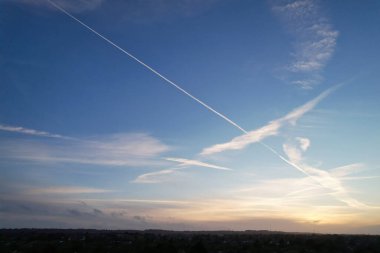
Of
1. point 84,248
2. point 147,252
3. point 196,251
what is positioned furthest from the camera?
point 84,248

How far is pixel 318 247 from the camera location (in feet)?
171

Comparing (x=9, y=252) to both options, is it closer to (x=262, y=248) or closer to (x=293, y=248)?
(x=262, y=248)

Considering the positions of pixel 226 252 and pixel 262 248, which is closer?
pixel 226 252

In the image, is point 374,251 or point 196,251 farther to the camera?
point 374,251

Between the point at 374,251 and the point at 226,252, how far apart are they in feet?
56.2

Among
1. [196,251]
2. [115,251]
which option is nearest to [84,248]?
[115,251]

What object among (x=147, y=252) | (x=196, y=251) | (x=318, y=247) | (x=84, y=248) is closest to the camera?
(x=196, y=251)

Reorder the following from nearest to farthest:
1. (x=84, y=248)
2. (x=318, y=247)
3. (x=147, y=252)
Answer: (x=147, y=252)
(x=84, y=248)
(x=318, y=247)

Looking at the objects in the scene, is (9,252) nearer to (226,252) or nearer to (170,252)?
(170,252)

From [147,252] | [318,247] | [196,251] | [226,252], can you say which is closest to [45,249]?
[147,252]

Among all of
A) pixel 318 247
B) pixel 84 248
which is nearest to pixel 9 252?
pixel 84 248

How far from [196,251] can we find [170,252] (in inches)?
166

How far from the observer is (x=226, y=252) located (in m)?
45.8

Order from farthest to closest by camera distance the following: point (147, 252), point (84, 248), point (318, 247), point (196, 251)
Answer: point (318, 247) < point (84, 248) < point (147, 252) < point (196, 251)
